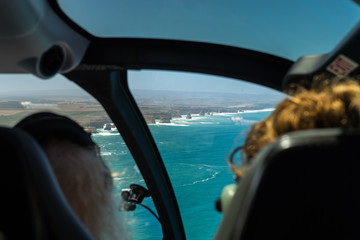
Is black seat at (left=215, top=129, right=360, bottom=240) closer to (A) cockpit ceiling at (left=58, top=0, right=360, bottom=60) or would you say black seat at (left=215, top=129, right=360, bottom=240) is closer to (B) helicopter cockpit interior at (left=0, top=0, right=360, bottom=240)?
(B) helicopter cockpit interior at (left=0, top=0, right=360, bottom=240)

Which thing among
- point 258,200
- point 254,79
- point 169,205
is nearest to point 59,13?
point 254,79

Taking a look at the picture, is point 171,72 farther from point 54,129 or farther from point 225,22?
point 54,129

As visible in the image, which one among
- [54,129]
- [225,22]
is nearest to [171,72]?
[225,22]

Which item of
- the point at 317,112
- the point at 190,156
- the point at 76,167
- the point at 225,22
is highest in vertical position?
the point at 317,112

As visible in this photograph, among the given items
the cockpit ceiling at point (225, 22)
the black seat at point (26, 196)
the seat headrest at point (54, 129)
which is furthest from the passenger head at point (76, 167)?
the cockpit ceiling at point (225, 22)

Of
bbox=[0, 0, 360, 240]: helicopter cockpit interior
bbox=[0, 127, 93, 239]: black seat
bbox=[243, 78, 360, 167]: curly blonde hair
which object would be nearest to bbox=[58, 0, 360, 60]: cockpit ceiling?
bbox=[0, 0, 360, 240]: helicopter cockpit interior

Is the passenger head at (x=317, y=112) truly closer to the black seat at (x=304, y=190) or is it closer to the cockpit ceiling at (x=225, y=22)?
the black seat at (x=304, y=190)

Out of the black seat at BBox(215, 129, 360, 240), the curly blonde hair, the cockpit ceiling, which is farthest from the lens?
the cockpit ceiling
